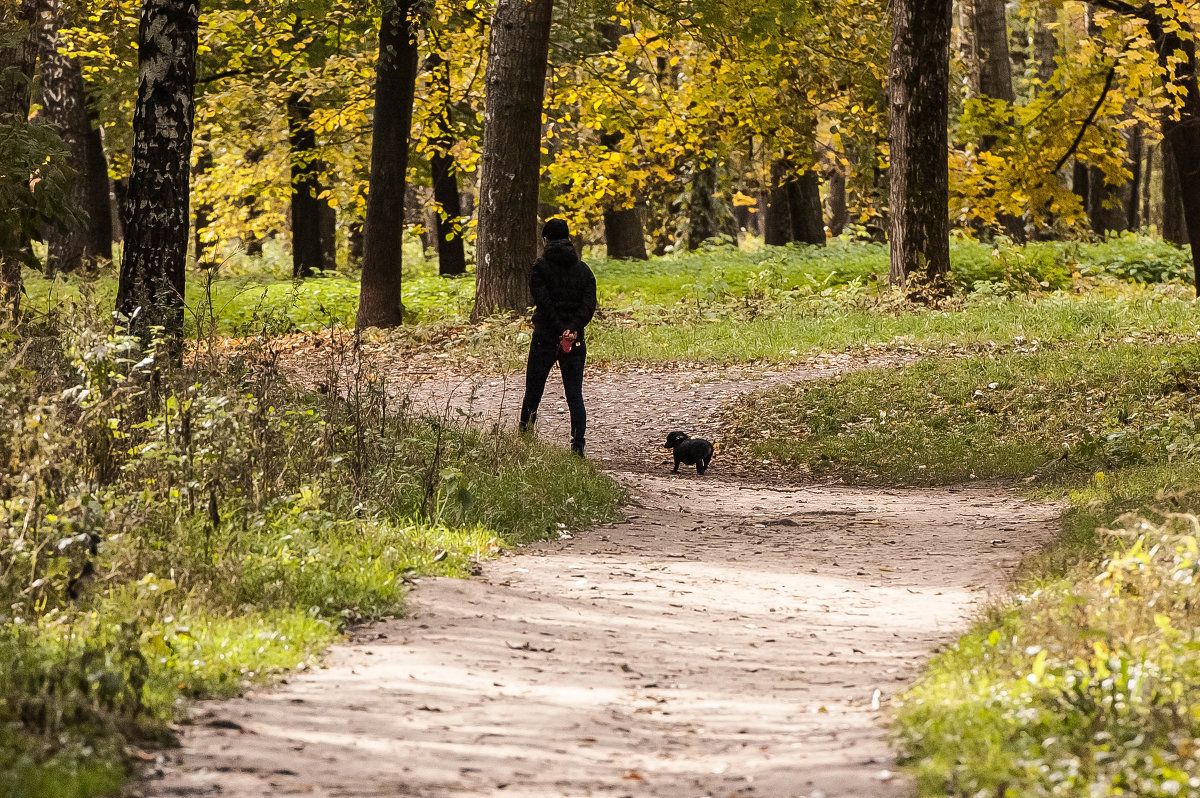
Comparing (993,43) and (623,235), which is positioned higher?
(993,43)

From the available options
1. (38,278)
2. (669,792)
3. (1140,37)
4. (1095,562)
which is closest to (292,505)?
(669,792)

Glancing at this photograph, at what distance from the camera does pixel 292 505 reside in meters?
7.53

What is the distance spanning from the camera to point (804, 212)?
30578mm

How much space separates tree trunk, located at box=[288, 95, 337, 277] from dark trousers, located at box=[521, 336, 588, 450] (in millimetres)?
13303

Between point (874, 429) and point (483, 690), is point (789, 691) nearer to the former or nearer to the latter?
point (483, 690)

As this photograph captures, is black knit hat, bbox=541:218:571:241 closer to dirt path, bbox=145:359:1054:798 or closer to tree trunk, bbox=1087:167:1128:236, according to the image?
dirt path, bbox=145:359:1054:798

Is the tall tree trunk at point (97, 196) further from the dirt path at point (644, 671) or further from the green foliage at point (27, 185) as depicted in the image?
the dirt path at point (644, 671)

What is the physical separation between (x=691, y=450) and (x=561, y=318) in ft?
6.50

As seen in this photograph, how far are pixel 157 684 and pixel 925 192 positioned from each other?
1614 cm

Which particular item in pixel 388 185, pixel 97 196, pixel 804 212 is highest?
pixel 97 196

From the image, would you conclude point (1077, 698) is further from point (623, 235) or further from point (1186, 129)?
point (623, 235)

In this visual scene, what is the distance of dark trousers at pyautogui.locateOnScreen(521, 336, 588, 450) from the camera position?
1120cm

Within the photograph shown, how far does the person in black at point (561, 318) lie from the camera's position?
11.1 m

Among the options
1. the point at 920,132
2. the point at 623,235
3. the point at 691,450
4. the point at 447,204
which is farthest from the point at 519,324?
the point at 623,235
